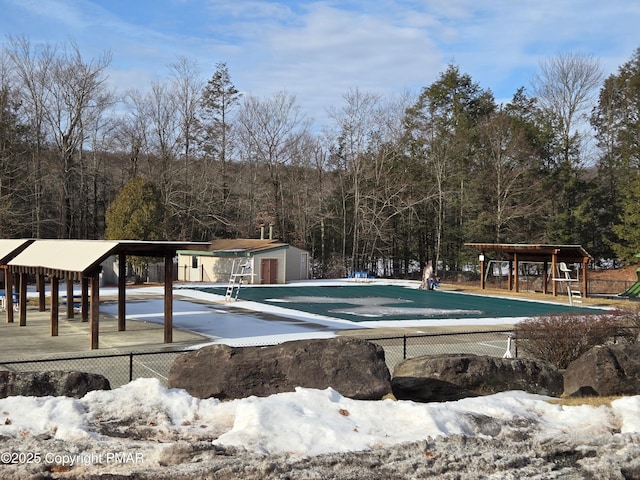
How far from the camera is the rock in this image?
25.6 feet

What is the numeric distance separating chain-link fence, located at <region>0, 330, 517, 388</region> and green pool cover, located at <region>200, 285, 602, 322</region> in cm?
491

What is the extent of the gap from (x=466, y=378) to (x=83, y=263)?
33.2 feet

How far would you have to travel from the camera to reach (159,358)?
46.6 feet

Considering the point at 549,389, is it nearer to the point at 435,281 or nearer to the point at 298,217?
the point at 435,281

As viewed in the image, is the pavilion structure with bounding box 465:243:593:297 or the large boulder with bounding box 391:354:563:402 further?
the pavilion structure with bounding box 465:243:593:297

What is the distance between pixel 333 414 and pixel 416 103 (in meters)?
53.4

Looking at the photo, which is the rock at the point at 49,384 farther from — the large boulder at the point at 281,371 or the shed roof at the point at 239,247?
the shed roof at the point at 239,247

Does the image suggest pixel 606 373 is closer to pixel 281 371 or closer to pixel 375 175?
pixel 281 371

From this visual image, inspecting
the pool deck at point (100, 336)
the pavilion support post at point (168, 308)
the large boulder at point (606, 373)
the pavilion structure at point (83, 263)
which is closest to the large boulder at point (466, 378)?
the large boulder at point (606, 373)

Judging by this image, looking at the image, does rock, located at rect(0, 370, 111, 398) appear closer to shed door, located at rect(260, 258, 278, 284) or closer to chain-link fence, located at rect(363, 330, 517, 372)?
chain-link fence, located at rect(363, 330, 517, 372)

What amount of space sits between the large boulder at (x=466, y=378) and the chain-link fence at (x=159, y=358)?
1.62 metres

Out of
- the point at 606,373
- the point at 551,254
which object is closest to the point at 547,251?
the point at 551,254

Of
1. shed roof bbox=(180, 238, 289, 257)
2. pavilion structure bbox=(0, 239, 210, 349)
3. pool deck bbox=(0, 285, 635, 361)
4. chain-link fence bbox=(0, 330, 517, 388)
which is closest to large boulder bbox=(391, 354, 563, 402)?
chain-link fence bbox=(0, 330, 517, 388)

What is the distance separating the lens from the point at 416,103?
57906 millimetres
